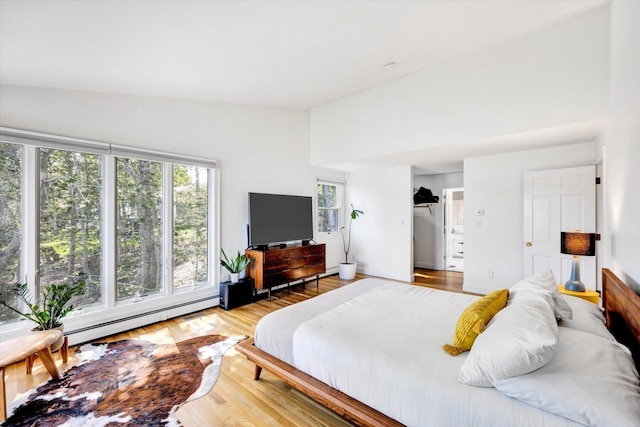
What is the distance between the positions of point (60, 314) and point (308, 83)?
3692 mm

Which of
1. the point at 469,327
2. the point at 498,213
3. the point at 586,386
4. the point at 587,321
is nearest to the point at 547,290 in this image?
the point at 587,321

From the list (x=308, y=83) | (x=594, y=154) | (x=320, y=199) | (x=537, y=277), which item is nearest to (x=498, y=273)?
(x=594, y=154)

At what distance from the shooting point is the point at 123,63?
231cm

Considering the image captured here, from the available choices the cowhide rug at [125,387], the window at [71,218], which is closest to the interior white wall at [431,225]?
the cowhide rug at [125,387]

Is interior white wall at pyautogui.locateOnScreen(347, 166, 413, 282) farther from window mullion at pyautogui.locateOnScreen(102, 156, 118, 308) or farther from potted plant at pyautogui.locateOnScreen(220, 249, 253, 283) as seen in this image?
window mullion at pyautogui.locateOnScreen(102, 156, 118, 308)

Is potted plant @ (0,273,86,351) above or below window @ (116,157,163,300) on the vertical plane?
below

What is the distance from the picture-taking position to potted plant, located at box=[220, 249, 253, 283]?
3.90 metres

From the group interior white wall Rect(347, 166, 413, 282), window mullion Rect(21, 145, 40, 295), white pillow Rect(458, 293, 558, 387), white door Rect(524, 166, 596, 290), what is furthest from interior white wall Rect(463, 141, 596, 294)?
window mullion Rect(21, 145, 40, 295)

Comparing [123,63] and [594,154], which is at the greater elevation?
[123,63]

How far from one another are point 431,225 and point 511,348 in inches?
222

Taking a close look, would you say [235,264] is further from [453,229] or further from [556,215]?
[453,229]

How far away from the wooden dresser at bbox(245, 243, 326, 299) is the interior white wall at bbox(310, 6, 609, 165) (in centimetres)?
186

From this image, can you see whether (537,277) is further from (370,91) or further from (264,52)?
(370,91)

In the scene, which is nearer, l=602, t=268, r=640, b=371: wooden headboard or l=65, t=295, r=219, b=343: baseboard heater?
l=602, t=268, r=640, b=371: wooden headboard
